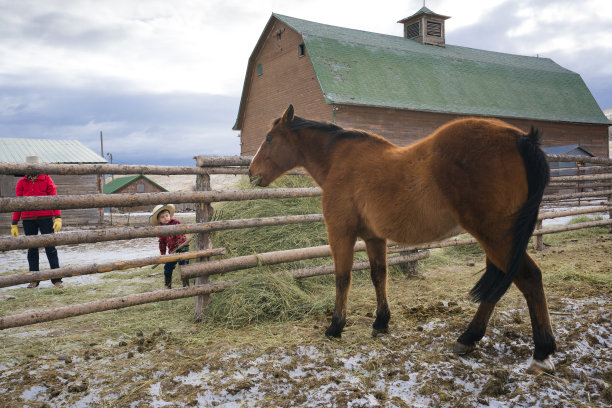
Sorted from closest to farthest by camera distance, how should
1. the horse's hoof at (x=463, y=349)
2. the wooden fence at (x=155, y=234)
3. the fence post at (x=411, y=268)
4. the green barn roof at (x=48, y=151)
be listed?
the horse's hoof at (x=463, y=349) < the wooden fence at (x=155, y=234) < the fence post at (x=411, y=268) < the green barn roof at (x=48, y=151)

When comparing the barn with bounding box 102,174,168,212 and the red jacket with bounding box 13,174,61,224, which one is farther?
the barn with bounding box 102,174,168,212

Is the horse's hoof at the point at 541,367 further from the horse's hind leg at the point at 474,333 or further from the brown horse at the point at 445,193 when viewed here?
the horse's hind leg at the point at 474,333

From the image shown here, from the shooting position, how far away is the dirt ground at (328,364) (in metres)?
2.69

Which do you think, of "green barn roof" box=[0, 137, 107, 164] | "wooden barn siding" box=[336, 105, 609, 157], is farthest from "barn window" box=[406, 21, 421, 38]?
"green barn roof" box=[0, 137, 107, 164]

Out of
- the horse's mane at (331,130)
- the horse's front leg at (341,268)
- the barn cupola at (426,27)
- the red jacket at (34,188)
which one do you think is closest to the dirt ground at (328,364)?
the horse's front leg at (341,268)

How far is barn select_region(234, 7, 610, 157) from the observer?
62.5 feet

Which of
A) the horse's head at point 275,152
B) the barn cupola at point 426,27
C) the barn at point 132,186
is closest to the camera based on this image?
the horse's head at point 275,152

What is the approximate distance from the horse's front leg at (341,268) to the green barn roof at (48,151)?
1946 centimetres

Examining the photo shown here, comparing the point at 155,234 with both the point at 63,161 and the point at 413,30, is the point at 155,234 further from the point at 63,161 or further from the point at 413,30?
the point at 413,30

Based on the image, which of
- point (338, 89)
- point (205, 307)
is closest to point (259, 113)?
point (338, 89)

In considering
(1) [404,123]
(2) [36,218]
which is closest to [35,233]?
(2) [36,218]

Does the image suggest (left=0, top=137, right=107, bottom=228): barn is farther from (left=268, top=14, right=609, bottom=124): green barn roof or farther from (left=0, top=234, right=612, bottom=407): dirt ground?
(left=0, top=234, right=612, bottom=407): dirt ground

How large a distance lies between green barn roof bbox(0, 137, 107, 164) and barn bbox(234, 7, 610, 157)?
27.5 feet

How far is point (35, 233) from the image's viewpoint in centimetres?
698
